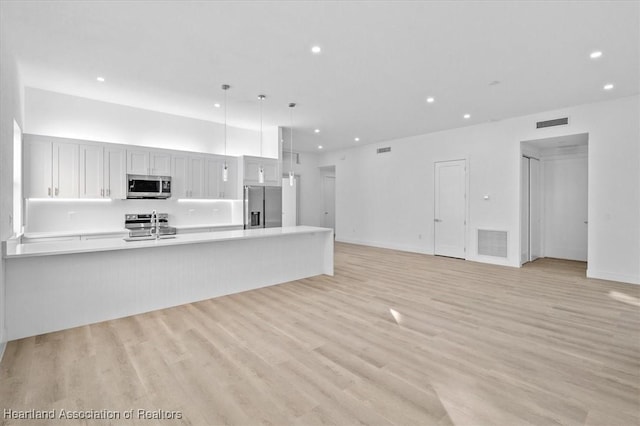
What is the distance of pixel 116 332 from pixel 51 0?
3.20 metres

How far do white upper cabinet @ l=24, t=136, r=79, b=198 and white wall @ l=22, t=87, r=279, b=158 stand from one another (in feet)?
1.12

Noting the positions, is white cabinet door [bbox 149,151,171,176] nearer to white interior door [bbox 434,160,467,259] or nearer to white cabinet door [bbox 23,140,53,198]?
white cabinet door [bbox 23,140,53,198]

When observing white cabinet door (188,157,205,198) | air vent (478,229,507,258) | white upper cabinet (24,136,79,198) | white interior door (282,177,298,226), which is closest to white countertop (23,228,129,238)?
white upper cabinet (24,136,79,198)

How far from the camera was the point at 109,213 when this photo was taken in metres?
5.75

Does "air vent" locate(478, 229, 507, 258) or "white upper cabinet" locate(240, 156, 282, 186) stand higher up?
"white upper cabinet" locate(240, 156, 282, 186)

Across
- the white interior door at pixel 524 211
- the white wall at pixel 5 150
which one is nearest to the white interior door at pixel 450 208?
the white interior door at pixel 524 211

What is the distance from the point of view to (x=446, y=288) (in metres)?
5.00

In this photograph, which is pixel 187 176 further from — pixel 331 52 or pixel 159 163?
pixel 331 52

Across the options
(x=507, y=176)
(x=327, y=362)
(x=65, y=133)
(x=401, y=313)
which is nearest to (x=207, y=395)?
(x=327, y=362)

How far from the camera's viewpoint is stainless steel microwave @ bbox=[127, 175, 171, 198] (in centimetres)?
568

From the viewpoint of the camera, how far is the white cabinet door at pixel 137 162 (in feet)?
18.7

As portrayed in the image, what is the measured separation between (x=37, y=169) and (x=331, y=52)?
4.81 metres

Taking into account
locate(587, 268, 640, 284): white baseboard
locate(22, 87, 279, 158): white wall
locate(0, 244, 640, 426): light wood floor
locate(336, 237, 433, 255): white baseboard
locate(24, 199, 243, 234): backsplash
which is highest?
locate(22, 87, 279, 158): white wall

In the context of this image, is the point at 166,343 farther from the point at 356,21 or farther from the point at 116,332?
the point at 356,21
